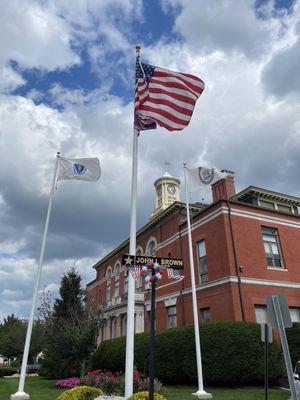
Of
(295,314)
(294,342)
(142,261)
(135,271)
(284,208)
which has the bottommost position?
(294,342)

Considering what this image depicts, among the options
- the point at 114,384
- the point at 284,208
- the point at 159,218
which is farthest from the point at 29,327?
the point at 284,208

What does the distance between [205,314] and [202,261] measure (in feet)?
11.8

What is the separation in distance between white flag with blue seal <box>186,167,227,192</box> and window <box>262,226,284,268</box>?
9.03 meters

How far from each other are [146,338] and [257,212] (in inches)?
448

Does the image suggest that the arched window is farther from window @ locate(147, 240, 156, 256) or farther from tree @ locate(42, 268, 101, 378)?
tree @ locate(42, 268, 101, 378)

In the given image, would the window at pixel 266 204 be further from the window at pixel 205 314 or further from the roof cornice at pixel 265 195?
the window at pixel 205 314

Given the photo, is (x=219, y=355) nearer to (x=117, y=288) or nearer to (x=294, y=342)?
(x=294, y=342)

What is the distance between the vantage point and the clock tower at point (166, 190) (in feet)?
203

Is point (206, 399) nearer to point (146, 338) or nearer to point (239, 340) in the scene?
point (239, 340)

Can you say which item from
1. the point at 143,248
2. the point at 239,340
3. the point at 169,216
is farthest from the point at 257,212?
the point at 143,248

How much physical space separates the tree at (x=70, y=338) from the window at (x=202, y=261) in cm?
754

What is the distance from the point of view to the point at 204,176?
18.6 metres

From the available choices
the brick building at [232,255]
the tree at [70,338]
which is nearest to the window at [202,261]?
the brick building at [232,255]

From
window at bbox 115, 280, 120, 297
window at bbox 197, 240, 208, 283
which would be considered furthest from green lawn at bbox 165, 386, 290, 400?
window at bbox 115, 280, 120, 297
